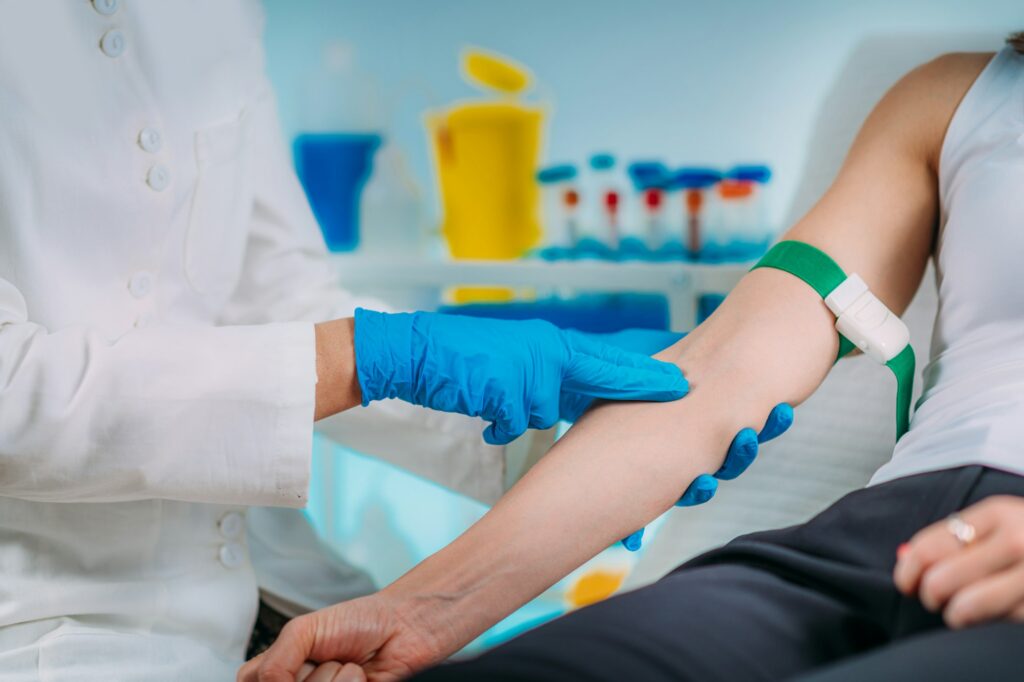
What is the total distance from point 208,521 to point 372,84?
1.55m

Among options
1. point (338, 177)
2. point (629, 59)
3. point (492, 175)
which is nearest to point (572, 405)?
point (492, 175)

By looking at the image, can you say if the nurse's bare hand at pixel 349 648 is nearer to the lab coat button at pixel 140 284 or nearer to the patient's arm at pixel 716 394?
the patient's arm at pixel 716 394

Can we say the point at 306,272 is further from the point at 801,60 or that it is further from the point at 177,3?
the point at 801,60

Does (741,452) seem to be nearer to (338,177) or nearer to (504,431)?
(504,431)

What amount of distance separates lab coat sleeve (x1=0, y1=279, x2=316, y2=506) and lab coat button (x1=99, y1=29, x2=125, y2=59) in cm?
28

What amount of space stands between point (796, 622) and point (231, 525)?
68 cm

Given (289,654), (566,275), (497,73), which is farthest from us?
(497,73)

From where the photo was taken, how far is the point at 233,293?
1350 millimetres

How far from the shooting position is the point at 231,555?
1.13 meters

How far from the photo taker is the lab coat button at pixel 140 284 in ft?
3.51

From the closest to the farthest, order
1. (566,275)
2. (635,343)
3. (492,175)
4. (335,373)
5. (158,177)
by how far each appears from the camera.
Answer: (335,373)
(158,177)
(635,343)
(566,275)
(492,175)

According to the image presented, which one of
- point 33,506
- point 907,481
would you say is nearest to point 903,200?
point 907,481

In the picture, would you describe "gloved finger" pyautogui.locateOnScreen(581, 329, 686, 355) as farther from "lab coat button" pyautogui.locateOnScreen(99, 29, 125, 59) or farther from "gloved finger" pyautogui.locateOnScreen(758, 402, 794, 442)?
"lab coat button" pyautogui.locateOnScreen(99, 29, 125, 59)

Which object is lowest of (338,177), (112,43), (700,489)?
(700,489)
